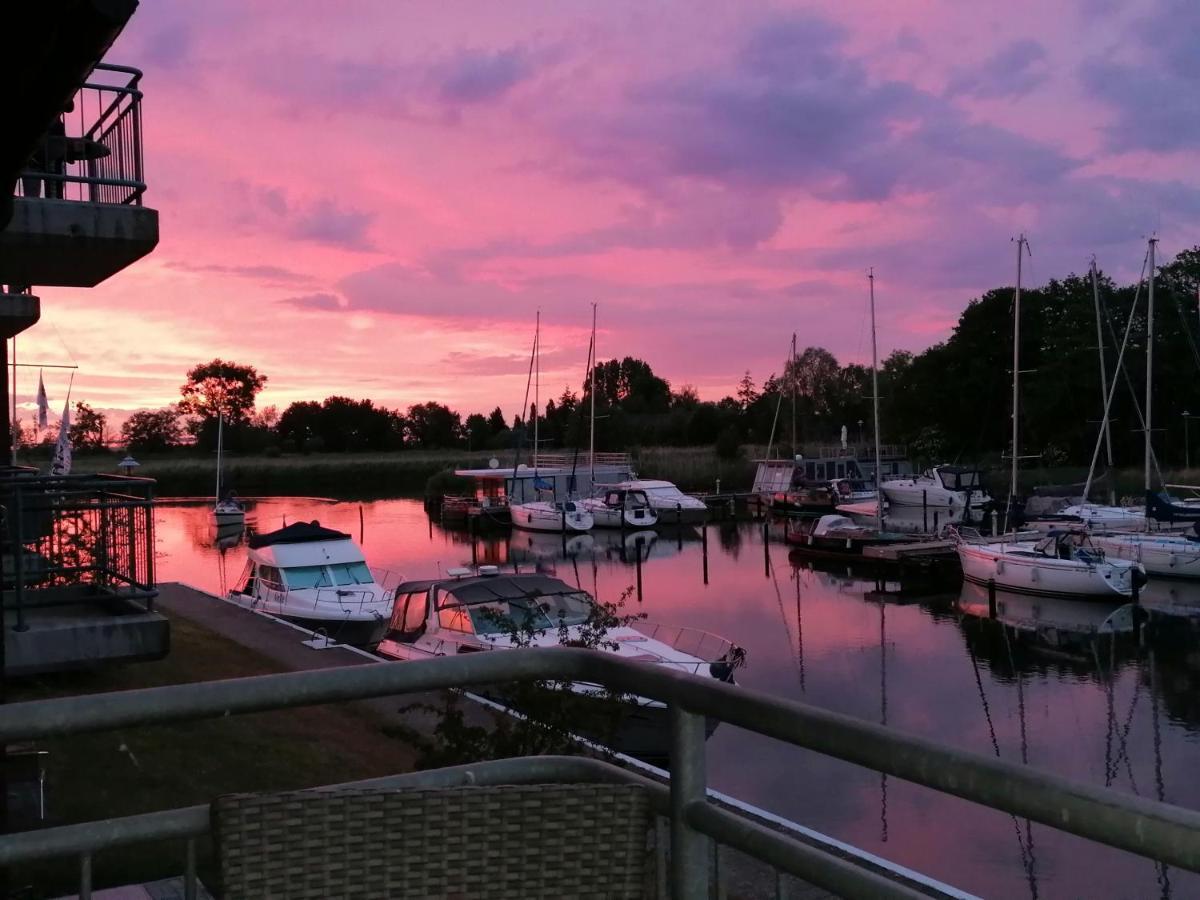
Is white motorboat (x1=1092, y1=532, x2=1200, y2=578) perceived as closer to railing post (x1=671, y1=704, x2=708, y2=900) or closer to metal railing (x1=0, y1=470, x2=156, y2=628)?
metal railing (x1=0, y1=470, x2=156, y2=628)

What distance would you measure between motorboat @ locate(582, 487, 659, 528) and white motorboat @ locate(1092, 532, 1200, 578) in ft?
85.7


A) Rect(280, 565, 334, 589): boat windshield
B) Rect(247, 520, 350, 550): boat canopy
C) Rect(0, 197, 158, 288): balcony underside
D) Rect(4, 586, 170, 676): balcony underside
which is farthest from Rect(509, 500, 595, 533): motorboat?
Rect(0, 197, 158, 288): balcony underside

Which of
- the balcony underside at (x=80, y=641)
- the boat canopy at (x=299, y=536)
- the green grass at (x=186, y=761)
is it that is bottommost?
the green grass at (x=186, y=761)

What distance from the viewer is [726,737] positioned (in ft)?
68.0

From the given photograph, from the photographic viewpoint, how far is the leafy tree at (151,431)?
138 metres

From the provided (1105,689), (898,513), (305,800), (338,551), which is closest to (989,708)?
(1105,689)

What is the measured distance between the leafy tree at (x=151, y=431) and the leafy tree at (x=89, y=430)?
405 centimetres

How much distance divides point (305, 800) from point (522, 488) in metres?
68.8

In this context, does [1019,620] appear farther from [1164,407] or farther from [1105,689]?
[1164,407]

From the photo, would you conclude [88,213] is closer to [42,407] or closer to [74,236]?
[74,236]

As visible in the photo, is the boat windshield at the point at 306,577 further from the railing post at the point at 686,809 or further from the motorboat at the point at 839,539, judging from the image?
the railing post at the point at 686,809

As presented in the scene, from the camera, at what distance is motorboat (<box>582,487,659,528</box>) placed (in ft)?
206

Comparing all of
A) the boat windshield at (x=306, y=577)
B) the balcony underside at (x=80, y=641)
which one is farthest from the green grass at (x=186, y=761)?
the boat windshield at (x=306, y=577)

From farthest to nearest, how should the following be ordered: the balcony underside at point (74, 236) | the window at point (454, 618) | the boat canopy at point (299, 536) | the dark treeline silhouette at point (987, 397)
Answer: the dark treeline silhouette at point (987, 397)
the boat canopy at point (299, 536)
the window at point (454, 618)
the balcony underside at point (74, 236)
